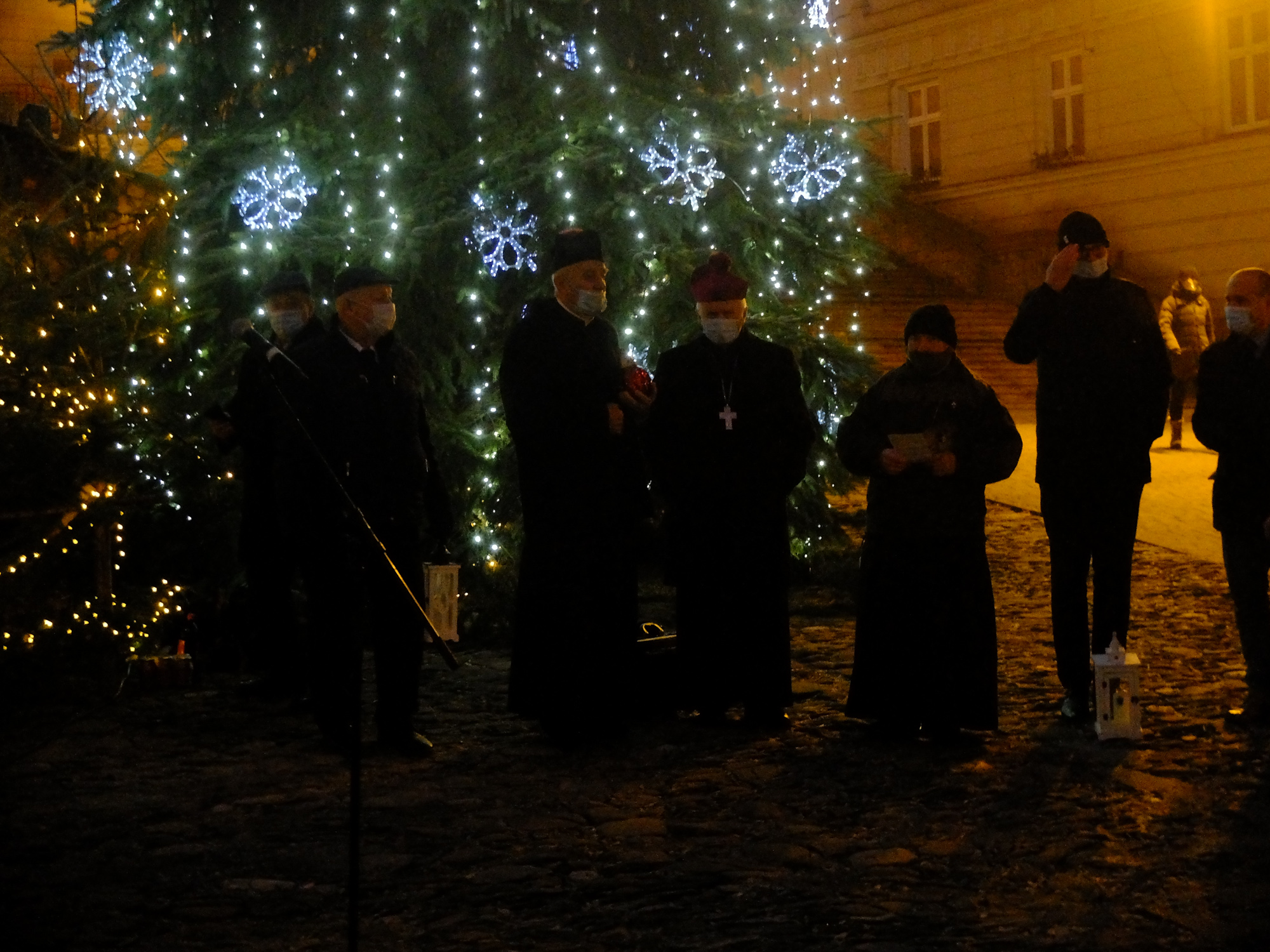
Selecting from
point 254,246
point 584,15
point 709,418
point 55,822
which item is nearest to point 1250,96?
point 584,15

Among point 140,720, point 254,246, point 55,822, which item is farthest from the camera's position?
point 254,246

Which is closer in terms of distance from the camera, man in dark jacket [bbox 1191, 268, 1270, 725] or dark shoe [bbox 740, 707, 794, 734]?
man in dark jacket [bbox 1191, 268, 1270, 725]

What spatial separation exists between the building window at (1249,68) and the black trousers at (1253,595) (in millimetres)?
24702

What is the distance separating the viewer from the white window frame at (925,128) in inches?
1442

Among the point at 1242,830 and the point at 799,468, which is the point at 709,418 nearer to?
the point at 799,468

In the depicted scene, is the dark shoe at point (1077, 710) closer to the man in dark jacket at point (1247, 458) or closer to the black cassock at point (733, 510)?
the man in dark jacket at point (1247, 458)

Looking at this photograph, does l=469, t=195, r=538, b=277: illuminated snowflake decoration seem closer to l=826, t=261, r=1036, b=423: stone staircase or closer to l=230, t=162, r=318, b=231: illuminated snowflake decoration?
l=230, t=162, r=318, b=231: illuminated snowflake decoration

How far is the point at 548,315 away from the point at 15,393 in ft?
11.1

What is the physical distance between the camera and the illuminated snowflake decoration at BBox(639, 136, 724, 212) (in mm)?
11250

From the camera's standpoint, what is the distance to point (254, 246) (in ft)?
37.7

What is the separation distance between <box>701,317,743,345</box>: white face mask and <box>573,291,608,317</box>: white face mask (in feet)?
1.92

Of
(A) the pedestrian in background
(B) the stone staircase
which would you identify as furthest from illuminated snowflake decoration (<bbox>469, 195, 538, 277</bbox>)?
(B) the stone staircase

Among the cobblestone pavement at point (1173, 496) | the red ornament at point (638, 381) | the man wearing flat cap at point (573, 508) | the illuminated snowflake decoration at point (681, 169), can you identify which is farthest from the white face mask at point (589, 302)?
the cobblestone pavement at point (1173, 496)

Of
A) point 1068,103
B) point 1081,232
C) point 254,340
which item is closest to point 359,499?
point 254,340
